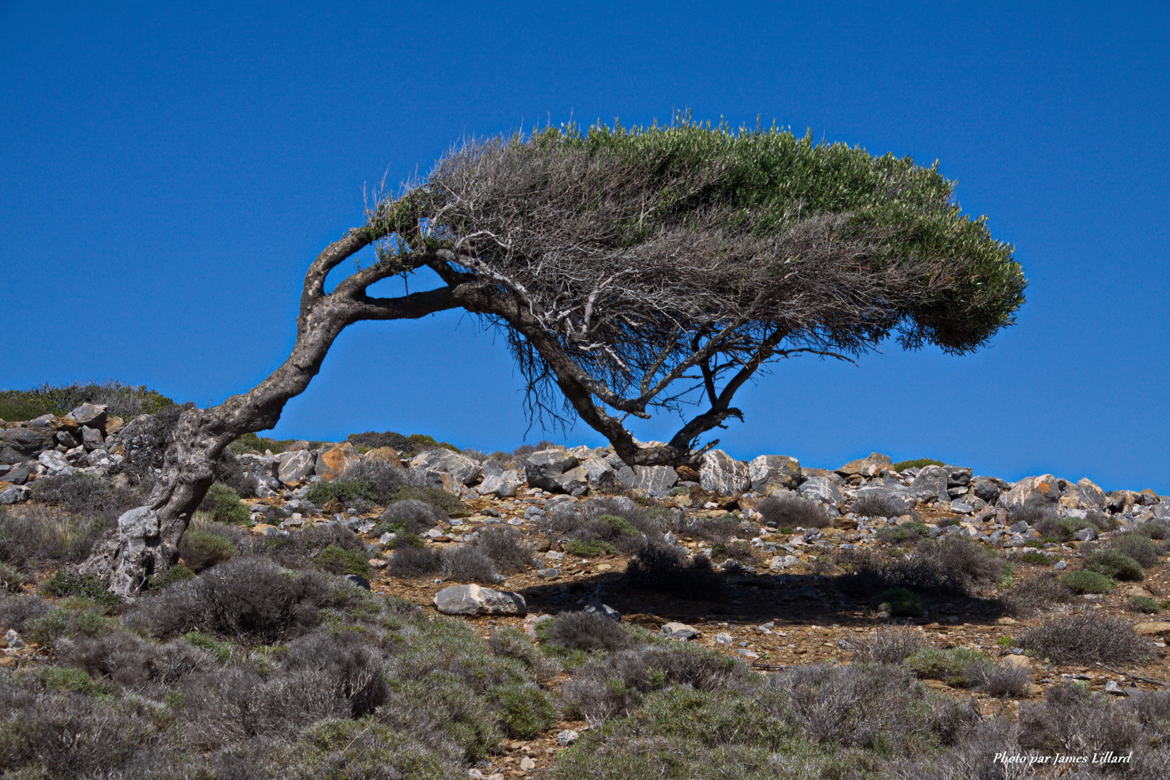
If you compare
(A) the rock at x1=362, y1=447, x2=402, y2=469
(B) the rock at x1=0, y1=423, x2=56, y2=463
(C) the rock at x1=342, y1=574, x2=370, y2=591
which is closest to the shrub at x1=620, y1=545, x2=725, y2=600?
(C) the rock at x1=342, y1=574, x2=370, y2=591

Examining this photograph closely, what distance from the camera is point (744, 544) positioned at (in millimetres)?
20562

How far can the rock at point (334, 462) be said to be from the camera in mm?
25994

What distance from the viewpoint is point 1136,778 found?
745 centimetres

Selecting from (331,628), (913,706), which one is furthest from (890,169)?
(331,628)

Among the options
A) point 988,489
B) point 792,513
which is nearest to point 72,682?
point 792,513

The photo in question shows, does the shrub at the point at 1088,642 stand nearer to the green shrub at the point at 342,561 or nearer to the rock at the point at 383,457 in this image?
the green shrub at the point at 342,561

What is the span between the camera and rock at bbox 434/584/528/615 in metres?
14.6

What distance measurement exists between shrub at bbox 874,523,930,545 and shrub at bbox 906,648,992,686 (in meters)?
9.87

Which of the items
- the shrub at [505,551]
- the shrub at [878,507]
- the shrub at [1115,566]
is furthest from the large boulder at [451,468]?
the shrub at [1115,566]

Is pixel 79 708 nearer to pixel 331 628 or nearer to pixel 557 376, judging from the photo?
pixel 331 628

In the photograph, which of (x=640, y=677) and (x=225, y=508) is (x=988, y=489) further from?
(x=640, y=677)

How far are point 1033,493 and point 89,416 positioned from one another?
26.6 metres

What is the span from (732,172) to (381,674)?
9941mm

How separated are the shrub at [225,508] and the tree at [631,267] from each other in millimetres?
5290
